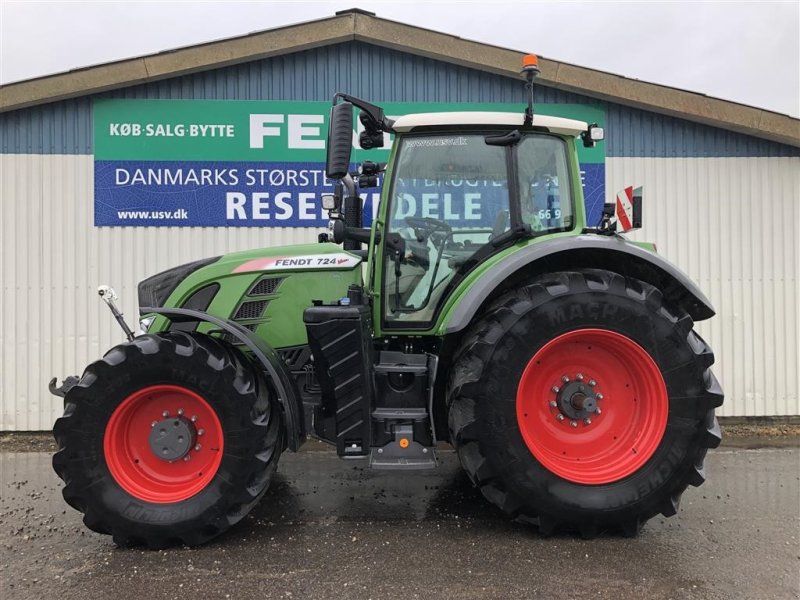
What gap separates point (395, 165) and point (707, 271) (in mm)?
4262

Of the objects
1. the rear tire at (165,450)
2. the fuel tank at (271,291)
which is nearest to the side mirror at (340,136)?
the fuel tank at (271,291)

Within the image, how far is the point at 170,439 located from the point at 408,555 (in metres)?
1.41

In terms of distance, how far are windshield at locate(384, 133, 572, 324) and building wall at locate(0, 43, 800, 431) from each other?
272cm

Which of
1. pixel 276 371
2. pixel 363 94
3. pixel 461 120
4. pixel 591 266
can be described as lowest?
pixel 276 371

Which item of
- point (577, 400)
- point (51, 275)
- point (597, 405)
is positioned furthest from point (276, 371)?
point (51, 275)

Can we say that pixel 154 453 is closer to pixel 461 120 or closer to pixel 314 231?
pixel 461 120

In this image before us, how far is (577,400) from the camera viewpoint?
10.2 ft

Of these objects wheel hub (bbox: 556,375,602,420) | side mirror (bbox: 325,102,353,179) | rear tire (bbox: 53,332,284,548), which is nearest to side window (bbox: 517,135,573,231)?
wheel hub (bbox: 556,375,602,420)

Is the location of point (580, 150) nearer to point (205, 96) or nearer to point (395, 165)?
point (395, 165)

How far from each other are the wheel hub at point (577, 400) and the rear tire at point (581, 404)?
0.02 m

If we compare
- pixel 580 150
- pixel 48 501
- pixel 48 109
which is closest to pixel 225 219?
pixel 48 109

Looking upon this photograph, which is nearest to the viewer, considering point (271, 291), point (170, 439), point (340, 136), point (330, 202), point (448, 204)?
point (340, 136)

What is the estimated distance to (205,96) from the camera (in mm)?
5809

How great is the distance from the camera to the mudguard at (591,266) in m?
3.04
